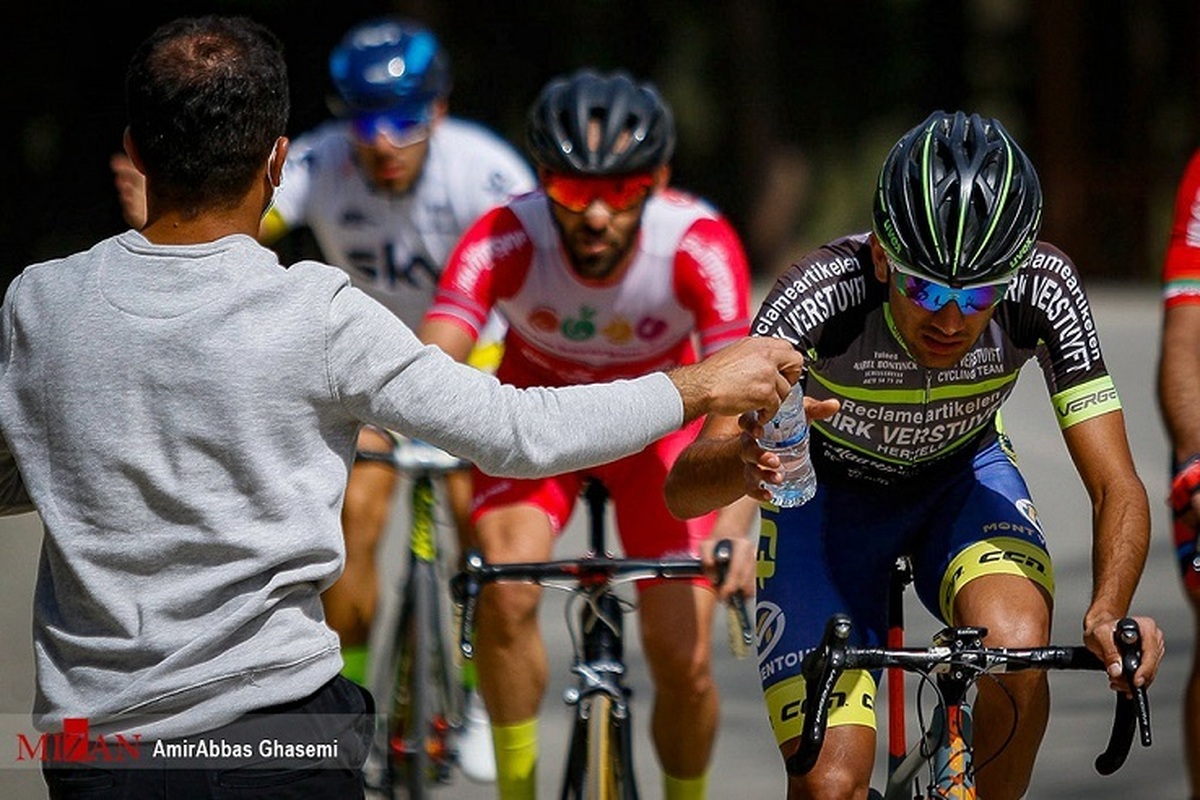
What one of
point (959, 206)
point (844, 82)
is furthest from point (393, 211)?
point (844, 82)

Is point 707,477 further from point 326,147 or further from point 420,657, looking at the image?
point 326,147

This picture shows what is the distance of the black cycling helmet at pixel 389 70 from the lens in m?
6.86

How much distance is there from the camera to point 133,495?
285cm

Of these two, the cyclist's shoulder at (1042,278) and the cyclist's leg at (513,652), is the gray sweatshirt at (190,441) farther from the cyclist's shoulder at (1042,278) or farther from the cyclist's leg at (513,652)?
the cyclist's leg at (513,652)

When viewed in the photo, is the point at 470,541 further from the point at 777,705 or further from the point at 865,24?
the point at 865,24

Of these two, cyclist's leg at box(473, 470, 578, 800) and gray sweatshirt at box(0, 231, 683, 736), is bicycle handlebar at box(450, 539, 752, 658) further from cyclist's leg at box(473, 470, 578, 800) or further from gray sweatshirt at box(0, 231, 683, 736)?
gray sweatshirt at box(0, 231, 683, 736)

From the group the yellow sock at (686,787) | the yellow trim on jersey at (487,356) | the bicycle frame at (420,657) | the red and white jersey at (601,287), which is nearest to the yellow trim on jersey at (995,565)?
the yellow sock at (686,787)

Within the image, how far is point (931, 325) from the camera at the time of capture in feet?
13.0

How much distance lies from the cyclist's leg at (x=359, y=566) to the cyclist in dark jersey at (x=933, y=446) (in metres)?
2.18

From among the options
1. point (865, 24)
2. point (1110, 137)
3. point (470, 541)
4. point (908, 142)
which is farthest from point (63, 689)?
point (865, 24)

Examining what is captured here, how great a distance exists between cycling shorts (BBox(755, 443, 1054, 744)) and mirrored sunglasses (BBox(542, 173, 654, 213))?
1.44 m

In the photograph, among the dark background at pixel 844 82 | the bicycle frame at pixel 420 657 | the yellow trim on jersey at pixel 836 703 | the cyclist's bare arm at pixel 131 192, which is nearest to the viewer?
the yellow trim on jersey at pixel 836 703

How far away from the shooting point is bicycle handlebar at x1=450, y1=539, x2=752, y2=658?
4.54 m

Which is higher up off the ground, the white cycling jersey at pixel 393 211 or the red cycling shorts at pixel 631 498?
the white cycling jersey at pixel 393 211
